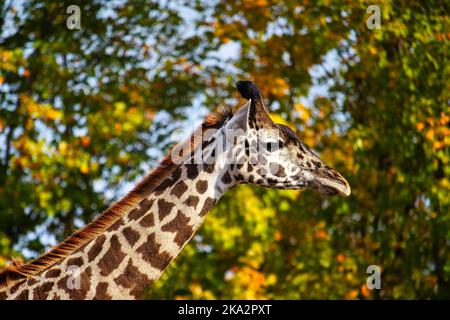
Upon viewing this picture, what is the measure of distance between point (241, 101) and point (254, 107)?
840 cm

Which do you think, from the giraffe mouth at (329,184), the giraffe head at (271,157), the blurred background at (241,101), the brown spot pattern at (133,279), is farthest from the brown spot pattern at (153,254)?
the blurred background at (241,101)

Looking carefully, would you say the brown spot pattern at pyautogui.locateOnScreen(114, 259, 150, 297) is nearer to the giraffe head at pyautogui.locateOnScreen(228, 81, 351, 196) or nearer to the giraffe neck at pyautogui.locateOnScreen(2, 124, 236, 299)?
the giraffe neck at pyautogui.locateOnScreen(2, 124, 236, 299)

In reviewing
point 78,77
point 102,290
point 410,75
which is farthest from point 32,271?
point 78,77

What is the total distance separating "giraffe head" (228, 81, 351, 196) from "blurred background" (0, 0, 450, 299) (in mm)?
6270

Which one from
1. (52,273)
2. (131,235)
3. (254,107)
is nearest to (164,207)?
(131,235)

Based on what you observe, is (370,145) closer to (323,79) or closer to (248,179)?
(323,79)

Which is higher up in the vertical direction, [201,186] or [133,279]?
[201,186]

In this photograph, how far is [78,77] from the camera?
641 inches

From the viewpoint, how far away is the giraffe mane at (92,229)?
20.4 feet

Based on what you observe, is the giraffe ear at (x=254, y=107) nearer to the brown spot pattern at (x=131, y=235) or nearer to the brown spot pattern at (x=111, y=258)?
the brown spot pattern at (x=131, y=235)

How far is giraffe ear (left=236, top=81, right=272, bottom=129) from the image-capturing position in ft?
22.2

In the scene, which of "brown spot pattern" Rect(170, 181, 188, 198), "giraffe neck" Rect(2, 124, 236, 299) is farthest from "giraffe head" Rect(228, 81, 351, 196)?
"brown spot pattern" Rect(170, 181, 188, 198)

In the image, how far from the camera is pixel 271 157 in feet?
22.1

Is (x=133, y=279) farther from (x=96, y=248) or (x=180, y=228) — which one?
(x=180, y=228)
